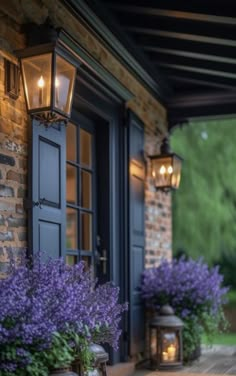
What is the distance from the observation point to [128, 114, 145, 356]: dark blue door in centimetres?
511

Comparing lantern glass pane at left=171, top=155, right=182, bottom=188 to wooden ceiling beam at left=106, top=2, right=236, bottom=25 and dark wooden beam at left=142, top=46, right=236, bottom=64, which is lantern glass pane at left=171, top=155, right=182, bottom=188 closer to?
dark wooden beam at left=142, top=46, right=236, bottom=64

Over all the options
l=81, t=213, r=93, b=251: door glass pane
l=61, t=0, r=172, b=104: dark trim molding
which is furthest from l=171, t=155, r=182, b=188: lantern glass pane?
l=81, t=213, r=93, b=251: door glass pane

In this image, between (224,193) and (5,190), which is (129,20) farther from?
(224,193)

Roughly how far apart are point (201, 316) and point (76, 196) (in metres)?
1.63

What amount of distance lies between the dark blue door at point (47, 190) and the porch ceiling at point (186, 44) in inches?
43.4

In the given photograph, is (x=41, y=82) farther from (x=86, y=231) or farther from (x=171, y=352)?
(x=171, y=352)

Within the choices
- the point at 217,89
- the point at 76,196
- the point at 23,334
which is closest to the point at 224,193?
the point at 217,89

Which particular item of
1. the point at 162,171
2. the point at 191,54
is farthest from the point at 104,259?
the point at 191,54

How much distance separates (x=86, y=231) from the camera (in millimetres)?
4859

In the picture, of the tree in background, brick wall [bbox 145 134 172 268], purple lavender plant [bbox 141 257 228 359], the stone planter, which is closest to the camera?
the stone planter

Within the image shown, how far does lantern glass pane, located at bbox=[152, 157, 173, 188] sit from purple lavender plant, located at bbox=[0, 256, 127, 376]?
240cm

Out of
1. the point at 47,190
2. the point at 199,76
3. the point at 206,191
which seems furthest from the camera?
the point at 206,191

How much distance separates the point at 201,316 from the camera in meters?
5.32

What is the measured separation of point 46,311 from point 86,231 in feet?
6.76
